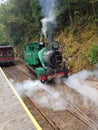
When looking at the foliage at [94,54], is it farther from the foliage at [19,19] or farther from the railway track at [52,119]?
the foliage at [19,19]

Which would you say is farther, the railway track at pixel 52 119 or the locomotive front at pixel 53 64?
the locomotive front at pixel 53 64

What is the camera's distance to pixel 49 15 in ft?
72.8

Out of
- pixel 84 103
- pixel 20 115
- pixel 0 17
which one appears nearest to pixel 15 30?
pixel 0 17

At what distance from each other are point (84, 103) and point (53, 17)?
494 inches

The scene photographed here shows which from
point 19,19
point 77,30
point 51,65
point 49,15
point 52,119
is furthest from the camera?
point 19,19

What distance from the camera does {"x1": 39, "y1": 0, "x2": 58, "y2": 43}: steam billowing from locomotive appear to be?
827 inches

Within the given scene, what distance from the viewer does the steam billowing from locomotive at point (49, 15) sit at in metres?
21.0

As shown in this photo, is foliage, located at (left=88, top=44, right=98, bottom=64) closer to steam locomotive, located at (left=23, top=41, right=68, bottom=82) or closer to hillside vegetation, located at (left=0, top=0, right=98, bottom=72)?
hillside vegetation, located at (left=0, top=0, right=98, bottom=72)

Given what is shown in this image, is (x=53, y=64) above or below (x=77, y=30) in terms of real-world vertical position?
below

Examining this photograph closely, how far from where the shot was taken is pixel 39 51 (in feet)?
55.9

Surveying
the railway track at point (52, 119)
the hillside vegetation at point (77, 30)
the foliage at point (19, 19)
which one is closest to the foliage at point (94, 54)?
the hillside vegetation at point (77, 30)

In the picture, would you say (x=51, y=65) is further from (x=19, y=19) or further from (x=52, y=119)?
(x=19, y=19)

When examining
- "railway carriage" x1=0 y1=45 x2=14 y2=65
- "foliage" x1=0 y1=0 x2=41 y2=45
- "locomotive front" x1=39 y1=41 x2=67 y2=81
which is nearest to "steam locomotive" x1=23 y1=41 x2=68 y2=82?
"locomotive front" x1=39 y1=41 x2=67 y2=81

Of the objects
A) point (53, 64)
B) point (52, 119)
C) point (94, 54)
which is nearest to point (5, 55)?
point (53, 64)
